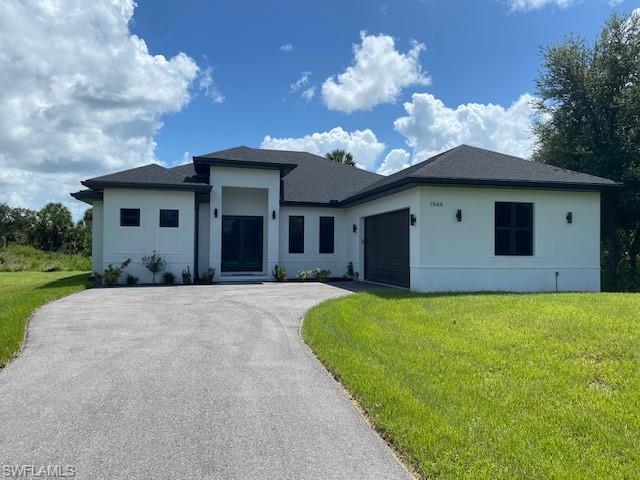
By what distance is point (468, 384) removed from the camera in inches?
191

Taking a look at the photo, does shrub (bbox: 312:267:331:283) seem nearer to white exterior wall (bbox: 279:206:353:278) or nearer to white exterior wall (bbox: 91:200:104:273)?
white exterior wall (bbox: 279:206:353:278)

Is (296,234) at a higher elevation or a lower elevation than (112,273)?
higher

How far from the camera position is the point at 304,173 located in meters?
21.6

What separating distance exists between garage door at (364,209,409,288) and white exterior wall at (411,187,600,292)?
3.79 feet

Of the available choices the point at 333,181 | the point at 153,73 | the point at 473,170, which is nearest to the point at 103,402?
the point at 473,170

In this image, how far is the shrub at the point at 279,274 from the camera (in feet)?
57.0

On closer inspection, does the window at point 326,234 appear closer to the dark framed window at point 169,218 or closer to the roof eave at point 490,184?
the roof eave at point 490,184

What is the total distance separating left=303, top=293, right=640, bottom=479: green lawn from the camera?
10.7 feet

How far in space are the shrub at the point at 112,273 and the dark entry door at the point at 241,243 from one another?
418cm

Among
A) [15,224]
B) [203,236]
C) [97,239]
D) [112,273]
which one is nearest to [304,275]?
[203,236]

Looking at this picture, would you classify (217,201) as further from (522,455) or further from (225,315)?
(522,455)

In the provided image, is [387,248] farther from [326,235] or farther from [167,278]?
[167,278]

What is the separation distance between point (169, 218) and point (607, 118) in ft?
57.0

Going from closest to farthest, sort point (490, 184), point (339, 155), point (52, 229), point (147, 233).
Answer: point (490, 184) → point (147, 233) → point (339, 155) → point (52, 229)
